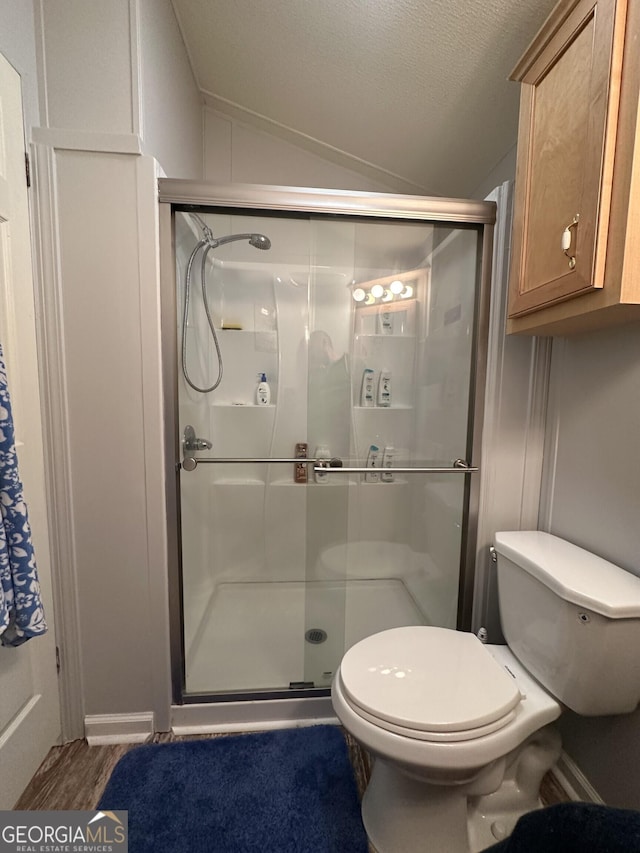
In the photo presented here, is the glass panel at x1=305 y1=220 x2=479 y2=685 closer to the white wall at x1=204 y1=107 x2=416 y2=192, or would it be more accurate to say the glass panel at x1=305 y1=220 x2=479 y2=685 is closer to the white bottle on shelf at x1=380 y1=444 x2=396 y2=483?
the white bottle on shelf at x1=380 y1=444 x2=396 y2=483

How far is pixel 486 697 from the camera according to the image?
2.96 feet

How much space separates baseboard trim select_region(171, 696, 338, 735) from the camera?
132 centimetres

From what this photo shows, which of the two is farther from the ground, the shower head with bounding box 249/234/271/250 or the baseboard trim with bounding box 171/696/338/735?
the shower head with bounding box 249/234/271/250

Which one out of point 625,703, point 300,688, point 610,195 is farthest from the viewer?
point 300,688

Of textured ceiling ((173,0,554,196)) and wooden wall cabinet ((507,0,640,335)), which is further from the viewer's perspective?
textured ceiling ((173,0,554,196))

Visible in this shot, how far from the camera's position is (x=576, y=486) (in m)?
1.19

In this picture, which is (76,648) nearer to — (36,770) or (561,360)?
(36,770)

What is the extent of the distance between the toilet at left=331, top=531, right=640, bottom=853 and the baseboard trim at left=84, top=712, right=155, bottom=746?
2.57 feet

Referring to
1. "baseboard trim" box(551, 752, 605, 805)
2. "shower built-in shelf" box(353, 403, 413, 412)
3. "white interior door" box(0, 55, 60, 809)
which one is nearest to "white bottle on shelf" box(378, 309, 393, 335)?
"shower built-in shelf" box(353, 403, 413, 412)

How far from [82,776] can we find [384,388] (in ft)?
5.45

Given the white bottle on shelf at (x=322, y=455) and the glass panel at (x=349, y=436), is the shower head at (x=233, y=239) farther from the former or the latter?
the white bottle on shelf at (x=322, y=455)

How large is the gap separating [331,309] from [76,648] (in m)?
1.52

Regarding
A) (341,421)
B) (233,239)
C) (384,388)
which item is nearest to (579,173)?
(384,388)

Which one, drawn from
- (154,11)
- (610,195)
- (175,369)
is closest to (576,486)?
(610,195)
